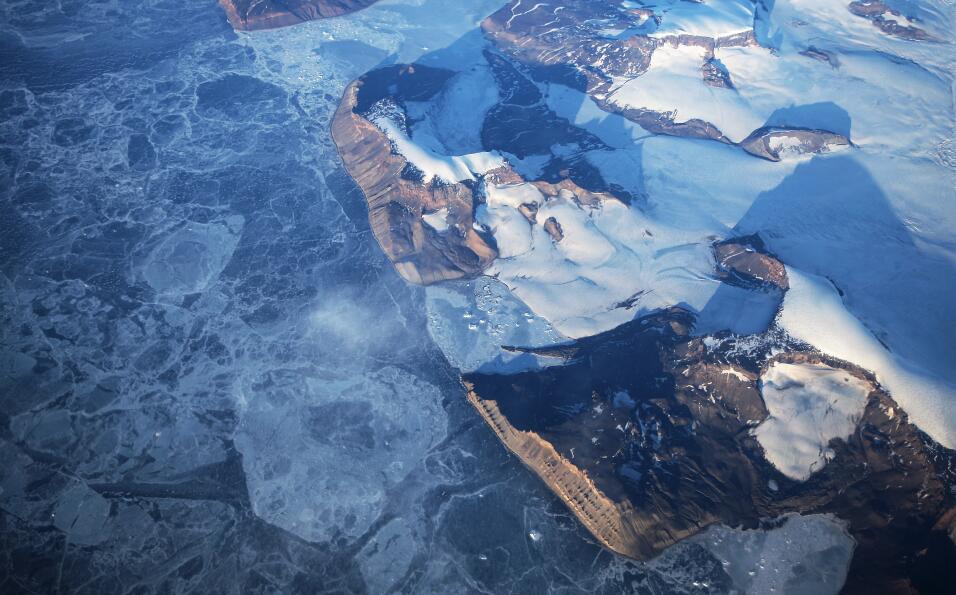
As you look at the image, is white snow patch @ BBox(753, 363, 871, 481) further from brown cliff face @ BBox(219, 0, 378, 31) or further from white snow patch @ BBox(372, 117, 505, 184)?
brown cliff face @ BBox(219, 0, 378, 31)

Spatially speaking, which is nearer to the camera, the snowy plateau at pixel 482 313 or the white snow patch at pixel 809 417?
the snowy plateau at pixel 482 313

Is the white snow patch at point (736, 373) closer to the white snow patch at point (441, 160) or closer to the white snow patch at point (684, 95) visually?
the white snow patch at point (441, 160)

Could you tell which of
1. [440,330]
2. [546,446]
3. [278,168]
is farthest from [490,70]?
[546,446]

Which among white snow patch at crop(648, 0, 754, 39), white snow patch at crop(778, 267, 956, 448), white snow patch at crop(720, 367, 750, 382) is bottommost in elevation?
white snow patch at crop(720, 367, 750, 382)

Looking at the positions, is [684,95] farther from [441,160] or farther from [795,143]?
[441,160]

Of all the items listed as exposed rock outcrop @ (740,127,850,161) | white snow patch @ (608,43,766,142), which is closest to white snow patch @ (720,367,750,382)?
exposed rock outcrop @ (740,127,850,161)

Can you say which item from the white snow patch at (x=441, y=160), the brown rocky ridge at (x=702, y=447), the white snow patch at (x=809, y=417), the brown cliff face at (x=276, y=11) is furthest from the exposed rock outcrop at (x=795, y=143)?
the brown cliff face at (x=276, y=11)

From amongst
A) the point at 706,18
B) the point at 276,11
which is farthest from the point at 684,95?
the point at 276,11

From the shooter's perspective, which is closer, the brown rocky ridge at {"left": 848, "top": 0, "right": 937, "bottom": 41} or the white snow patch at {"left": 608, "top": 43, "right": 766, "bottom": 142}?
the white snow patch at {"left": 608, "top": 43, "right": 766, "bottom": 142}
